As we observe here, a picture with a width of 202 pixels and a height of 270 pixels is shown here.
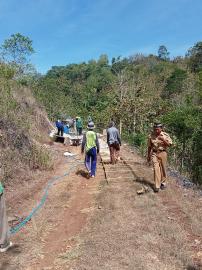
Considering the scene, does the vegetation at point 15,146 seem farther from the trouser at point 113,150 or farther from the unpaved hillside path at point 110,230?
the trouser at point 113,150

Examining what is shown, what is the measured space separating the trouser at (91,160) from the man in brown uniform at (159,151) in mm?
2464

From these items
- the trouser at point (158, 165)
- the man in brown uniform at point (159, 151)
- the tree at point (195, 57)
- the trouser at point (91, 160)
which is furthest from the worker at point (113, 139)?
the tree at point (195, 57)

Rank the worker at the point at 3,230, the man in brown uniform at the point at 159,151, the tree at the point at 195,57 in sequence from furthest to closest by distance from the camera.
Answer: the tree at the point at 195,57 < the man in brown uniform at the point at 159,151 < the worker at the point at 3,230

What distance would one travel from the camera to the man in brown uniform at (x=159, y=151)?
9.60m

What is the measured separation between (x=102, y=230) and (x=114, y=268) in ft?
5.04

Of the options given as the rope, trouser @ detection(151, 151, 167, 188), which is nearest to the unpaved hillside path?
the rope

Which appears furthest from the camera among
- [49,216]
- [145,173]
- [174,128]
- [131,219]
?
[174,128]

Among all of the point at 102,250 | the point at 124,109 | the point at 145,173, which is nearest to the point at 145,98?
the point at 124,109

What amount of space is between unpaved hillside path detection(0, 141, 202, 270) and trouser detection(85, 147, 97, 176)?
1.23 metres

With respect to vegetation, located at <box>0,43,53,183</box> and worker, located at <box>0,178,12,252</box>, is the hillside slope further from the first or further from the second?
worker, located at <box>0,178,12,252</box>

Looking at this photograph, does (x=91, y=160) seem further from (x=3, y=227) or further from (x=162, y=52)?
(x=162, y=52)

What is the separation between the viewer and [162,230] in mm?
6812

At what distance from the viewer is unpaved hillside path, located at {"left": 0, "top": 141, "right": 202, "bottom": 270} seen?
575 cm

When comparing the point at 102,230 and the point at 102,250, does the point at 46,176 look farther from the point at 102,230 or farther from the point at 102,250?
the point at 102,250
